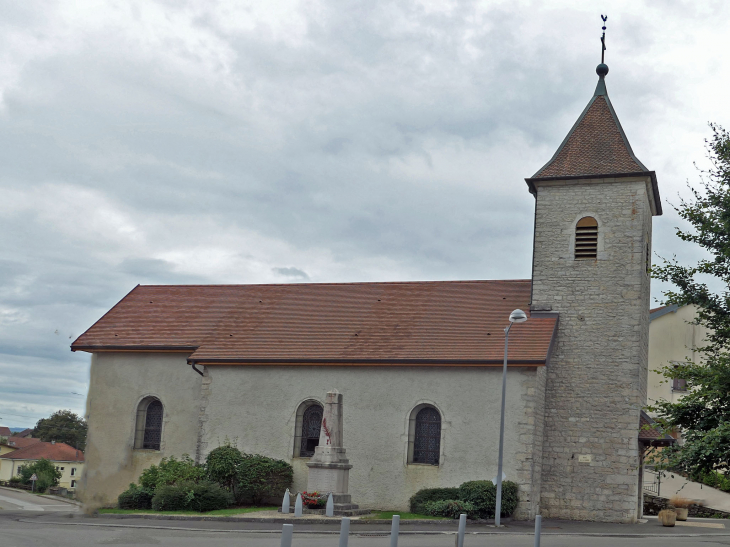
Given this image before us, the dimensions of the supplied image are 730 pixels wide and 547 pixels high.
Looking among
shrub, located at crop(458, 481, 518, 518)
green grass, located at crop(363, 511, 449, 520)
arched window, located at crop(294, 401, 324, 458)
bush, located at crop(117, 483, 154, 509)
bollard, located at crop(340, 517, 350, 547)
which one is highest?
arched window, located at crop(294, 401, 324, 458)

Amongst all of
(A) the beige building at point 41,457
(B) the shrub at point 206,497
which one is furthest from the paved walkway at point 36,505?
(A) the beige building at point 41,457

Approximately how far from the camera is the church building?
74.1 feet

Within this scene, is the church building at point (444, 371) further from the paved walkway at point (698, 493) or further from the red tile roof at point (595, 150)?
the paved walkway at point (698, 493)

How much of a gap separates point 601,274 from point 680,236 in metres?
6.36

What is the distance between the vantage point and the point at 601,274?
2420 cm

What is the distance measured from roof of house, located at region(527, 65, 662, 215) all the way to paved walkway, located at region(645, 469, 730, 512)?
1238cm

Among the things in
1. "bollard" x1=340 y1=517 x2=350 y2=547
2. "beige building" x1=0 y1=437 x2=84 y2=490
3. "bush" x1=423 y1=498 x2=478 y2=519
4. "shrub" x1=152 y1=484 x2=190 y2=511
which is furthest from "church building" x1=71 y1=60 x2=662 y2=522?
"beige building" x1=0 y1=437 x2=84 y2=490

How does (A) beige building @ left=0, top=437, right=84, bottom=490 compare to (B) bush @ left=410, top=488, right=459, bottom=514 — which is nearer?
(B) bush @ left=410, top=488, right=459, bottom=514

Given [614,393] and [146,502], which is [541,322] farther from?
[146,502]

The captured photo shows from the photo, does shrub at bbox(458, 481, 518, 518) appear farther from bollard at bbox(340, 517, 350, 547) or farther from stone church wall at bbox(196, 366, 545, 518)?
bollard at bbox(340, 517, 350, 547)

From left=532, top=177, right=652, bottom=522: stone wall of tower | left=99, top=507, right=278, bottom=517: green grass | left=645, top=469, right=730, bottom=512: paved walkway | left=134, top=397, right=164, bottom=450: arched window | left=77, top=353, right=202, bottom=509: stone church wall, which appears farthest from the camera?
left=645, top=469, right=730, bottom=512: paved walkway

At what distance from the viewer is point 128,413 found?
87.4 ft

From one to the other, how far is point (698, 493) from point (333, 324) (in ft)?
58.9

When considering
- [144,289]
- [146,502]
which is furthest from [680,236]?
[144,289]
